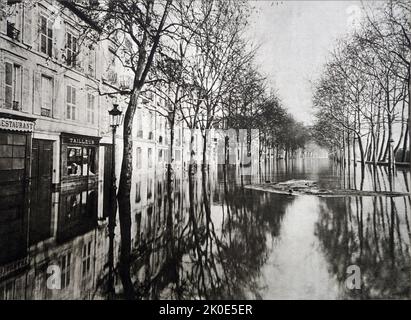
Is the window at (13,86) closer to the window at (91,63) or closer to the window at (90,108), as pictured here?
the window at (90,108)

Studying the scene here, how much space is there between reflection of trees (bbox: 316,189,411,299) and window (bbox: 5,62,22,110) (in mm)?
14474

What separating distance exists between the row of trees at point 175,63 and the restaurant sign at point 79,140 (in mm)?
4144

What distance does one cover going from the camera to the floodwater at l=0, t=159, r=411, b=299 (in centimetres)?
394

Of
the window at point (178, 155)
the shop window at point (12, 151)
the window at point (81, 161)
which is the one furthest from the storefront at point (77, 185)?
the window at point (178, 155)

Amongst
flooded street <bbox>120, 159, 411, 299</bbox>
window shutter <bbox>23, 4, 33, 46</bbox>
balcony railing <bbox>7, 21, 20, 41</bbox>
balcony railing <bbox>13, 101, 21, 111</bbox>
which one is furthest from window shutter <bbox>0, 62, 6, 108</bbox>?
flooded street <bbox>120, 159, 411, 299</bbox>

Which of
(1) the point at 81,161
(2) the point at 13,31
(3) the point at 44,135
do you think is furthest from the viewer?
(1) the point at 81,161

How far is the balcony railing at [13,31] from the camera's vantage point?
561 inches

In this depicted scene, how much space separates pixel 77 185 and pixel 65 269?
14308 mm

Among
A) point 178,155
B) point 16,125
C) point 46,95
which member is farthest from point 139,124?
point 16,125

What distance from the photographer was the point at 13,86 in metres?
14.4

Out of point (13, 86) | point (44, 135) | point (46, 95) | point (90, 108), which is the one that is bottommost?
point (44, 135)

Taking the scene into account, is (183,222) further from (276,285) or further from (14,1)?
(14,1)

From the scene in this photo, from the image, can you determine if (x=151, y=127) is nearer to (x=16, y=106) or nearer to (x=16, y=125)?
(x=16, y=106)

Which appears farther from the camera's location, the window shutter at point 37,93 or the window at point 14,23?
the window shutter at point 37,93
